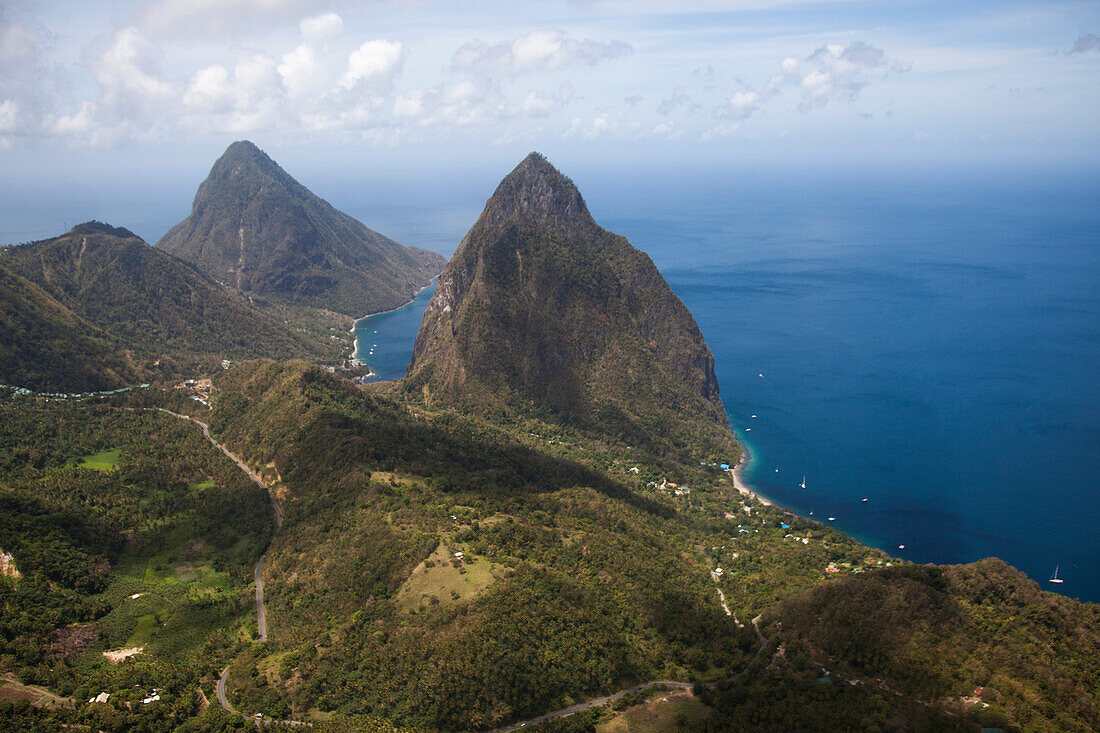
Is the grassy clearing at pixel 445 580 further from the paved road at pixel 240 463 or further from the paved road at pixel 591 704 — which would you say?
the paved road at pixel 240 463

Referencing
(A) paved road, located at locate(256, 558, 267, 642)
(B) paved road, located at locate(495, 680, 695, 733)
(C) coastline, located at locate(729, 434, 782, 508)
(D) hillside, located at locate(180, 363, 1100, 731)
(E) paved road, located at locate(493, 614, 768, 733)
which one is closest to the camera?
(D) hillside, located at locate(180, 363, 1100, 731)

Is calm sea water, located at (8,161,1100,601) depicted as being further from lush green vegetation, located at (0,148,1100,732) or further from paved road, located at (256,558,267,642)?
paved road, located at (256,558,267,642)

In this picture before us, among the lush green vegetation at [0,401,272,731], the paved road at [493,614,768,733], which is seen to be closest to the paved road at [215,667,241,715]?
the lush green vegetation at [0,401,272,731]

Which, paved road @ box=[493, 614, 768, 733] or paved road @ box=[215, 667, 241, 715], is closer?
paved road @ box=[493, 614, 768, 733]

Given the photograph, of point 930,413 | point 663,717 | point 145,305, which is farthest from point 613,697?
point 145,305

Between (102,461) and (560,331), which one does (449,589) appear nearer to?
(102,461)

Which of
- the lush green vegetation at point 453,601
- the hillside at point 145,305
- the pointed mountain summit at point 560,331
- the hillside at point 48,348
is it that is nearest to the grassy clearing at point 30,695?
the lush green vegetation at point 453,601
